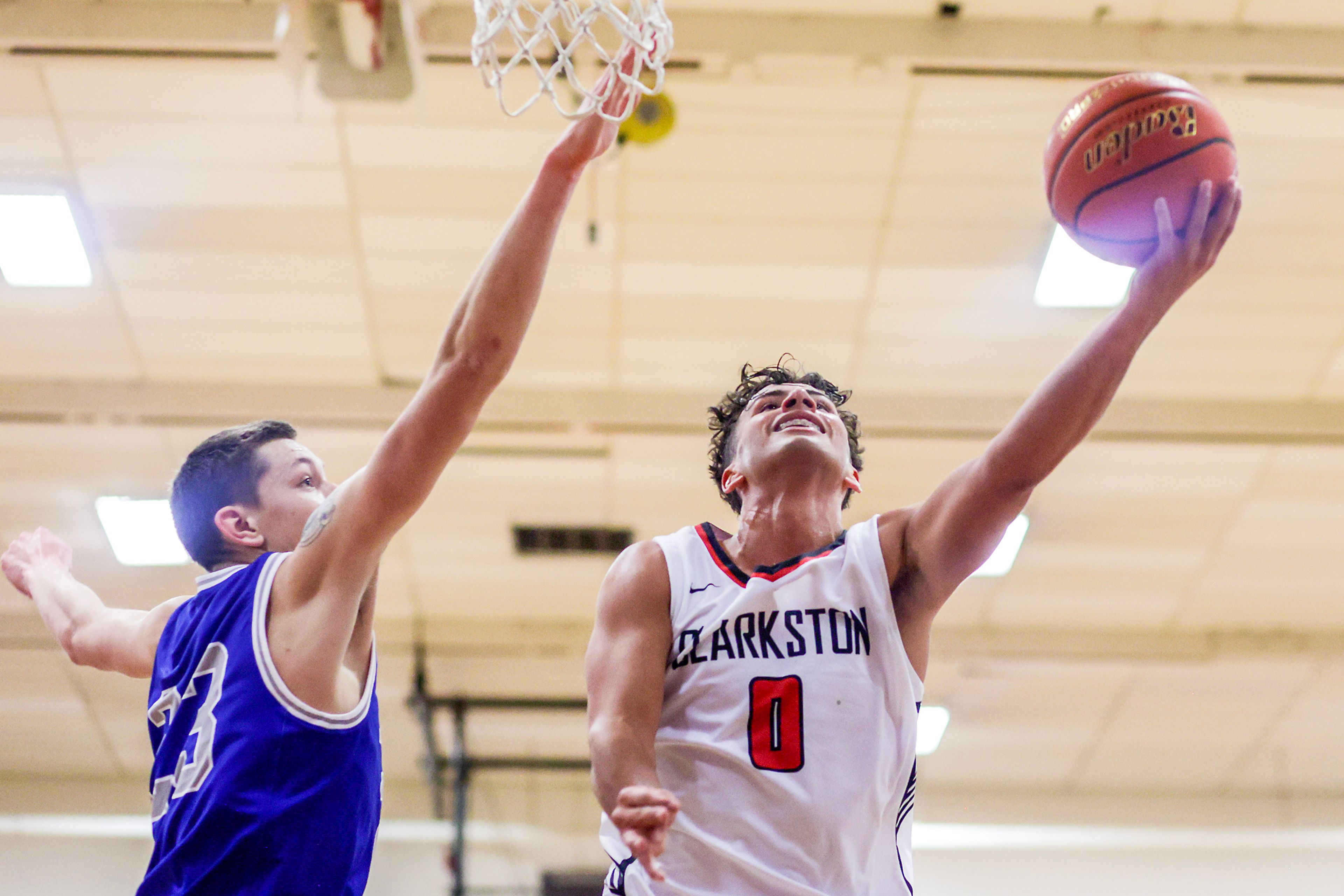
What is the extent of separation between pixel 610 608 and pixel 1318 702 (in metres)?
9.78

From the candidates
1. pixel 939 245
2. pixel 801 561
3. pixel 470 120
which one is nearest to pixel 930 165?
pixel 939 245

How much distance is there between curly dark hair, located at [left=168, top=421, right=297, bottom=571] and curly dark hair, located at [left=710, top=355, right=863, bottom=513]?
3.20 feet

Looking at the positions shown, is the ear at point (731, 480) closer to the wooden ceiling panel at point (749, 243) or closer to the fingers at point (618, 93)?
the fingers at point (618, 93)

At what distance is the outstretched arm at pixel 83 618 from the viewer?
261 centimetres

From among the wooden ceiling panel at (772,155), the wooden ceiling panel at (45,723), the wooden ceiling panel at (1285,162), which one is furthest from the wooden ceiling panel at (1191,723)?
the wooden ceiling panel at (45,723)

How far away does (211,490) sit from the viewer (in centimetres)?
248

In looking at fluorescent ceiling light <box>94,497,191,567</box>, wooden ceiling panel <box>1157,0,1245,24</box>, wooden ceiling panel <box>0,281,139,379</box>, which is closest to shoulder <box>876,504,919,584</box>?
wooden ceiling panel <box>1157,0,1245,24</box>

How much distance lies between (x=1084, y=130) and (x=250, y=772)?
77.6 inches

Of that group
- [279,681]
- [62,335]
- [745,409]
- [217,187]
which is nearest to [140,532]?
[62,335]

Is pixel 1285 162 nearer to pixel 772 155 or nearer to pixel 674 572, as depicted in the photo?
pixel 772 155

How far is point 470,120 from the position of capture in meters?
6.03

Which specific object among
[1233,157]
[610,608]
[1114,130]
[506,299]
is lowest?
→ [610,608]

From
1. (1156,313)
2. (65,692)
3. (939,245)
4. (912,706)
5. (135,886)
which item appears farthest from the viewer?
(135,886)

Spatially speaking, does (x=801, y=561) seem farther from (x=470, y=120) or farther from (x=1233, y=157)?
(x=470, y=120)
